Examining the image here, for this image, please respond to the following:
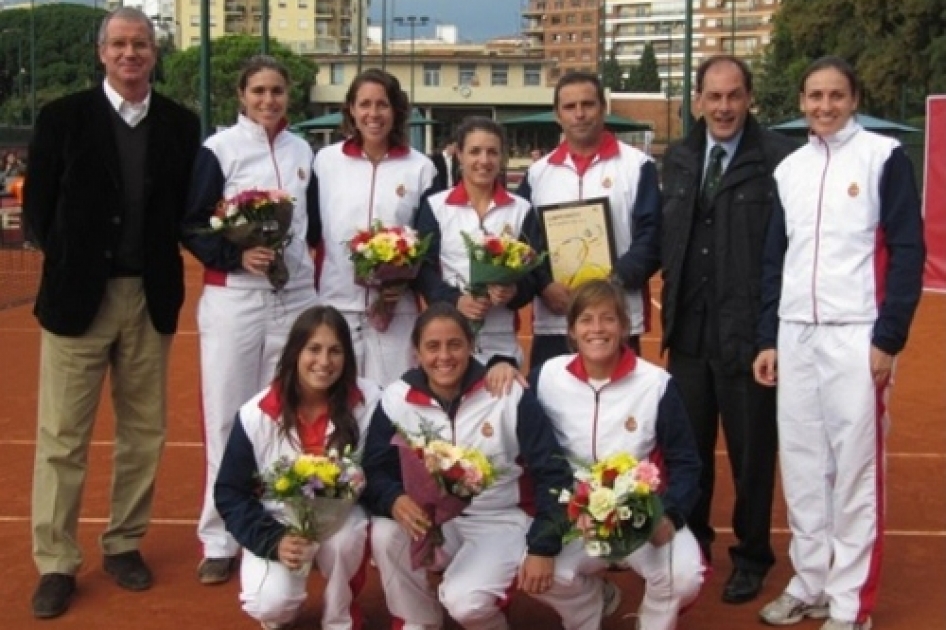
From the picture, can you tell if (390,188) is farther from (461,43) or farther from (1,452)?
(461,43)

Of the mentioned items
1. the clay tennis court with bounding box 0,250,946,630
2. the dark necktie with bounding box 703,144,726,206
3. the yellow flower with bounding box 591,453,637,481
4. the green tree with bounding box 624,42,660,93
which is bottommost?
the clay tennis court with bounding box 0,250,946,630

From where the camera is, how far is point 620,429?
481 centimetres

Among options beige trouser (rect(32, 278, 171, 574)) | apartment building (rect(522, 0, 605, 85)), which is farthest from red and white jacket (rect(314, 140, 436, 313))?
apartment building (rect(522, 0, 605, 85))

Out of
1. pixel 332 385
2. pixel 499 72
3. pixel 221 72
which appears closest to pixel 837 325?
pixel 332 385

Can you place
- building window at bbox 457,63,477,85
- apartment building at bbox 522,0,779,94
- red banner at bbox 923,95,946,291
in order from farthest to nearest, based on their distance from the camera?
1. apartment building at bbox 522,0,779,94
2. building window at bbox 457,63,477,85
3. red banner at bbox 923,95,946,291

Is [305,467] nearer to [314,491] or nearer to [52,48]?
[314,491]

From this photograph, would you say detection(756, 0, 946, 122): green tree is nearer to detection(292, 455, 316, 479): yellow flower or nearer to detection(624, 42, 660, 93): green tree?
detection(292, 455, 316, 479): yellow flower

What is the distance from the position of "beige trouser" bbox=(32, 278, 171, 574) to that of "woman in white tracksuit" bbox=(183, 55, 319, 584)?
24 centimetres

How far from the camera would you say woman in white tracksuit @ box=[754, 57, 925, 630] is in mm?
4742

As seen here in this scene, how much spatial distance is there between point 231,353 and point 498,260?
4.03 ft

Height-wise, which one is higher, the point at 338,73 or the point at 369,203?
the point at 338,73

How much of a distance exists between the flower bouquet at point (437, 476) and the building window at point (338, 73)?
92.9 m

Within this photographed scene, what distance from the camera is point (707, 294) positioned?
5.31 meters

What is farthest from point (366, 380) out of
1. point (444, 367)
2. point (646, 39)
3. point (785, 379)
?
point (646, 39)
